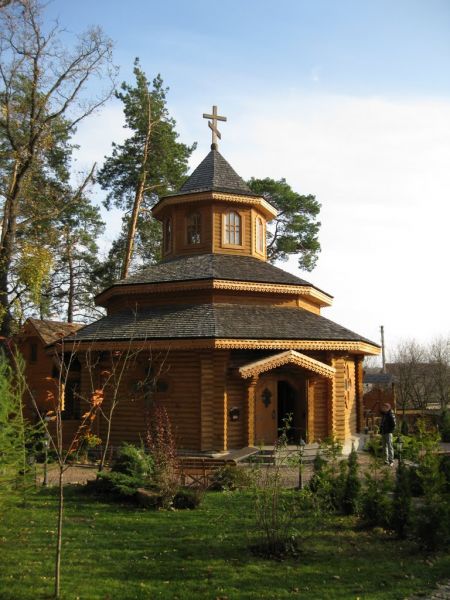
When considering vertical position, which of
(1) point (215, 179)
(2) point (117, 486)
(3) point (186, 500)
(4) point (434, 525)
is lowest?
(3) point (186, 500)

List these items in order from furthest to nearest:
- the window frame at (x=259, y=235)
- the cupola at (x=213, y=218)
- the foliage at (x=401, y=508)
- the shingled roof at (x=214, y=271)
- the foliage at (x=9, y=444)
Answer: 1. the window frame at (x=259, y=235)
2. the cupola at (x=213, y=218)
3. the shingled roof at (x=214, y=271)
4. the foliage at (x=401, y=508)
5. the foliage at (x=9, y=444)

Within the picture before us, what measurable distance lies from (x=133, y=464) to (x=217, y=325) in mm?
5690

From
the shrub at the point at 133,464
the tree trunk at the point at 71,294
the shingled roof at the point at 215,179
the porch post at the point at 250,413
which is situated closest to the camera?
the shrub at the point at 133,464

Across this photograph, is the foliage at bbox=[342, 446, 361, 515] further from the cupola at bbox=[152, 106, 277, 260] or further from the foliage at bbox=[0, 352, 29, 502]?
the cupola at bbox=[152, 106, 277, 260]

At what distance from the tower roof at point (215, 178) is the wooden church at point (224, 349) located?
0.79 meters

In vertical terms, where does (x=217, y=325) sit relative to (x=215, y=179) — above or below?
below

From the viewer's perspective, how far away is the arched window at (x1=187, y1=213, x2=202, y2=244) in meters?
21.3

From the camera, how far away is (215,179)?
72.3ft

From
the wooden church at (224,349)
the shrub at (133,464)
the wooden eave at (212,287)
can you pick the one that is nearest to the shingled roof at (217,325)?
the wooden church at (224,349)

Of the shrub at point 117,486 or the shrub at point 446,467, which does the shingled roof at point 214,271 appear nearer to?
the shrub at point 117,486

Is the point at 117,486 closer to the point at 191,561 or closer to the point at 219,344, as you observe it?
the point at 191,561

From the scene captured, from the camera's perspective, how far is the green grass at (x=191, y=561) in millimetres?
6250

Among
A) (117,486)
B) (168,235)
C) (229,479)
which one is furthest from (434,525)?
(168,235)

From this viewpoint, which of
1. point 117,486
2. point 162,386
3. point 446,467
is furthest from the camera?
point 162,386
